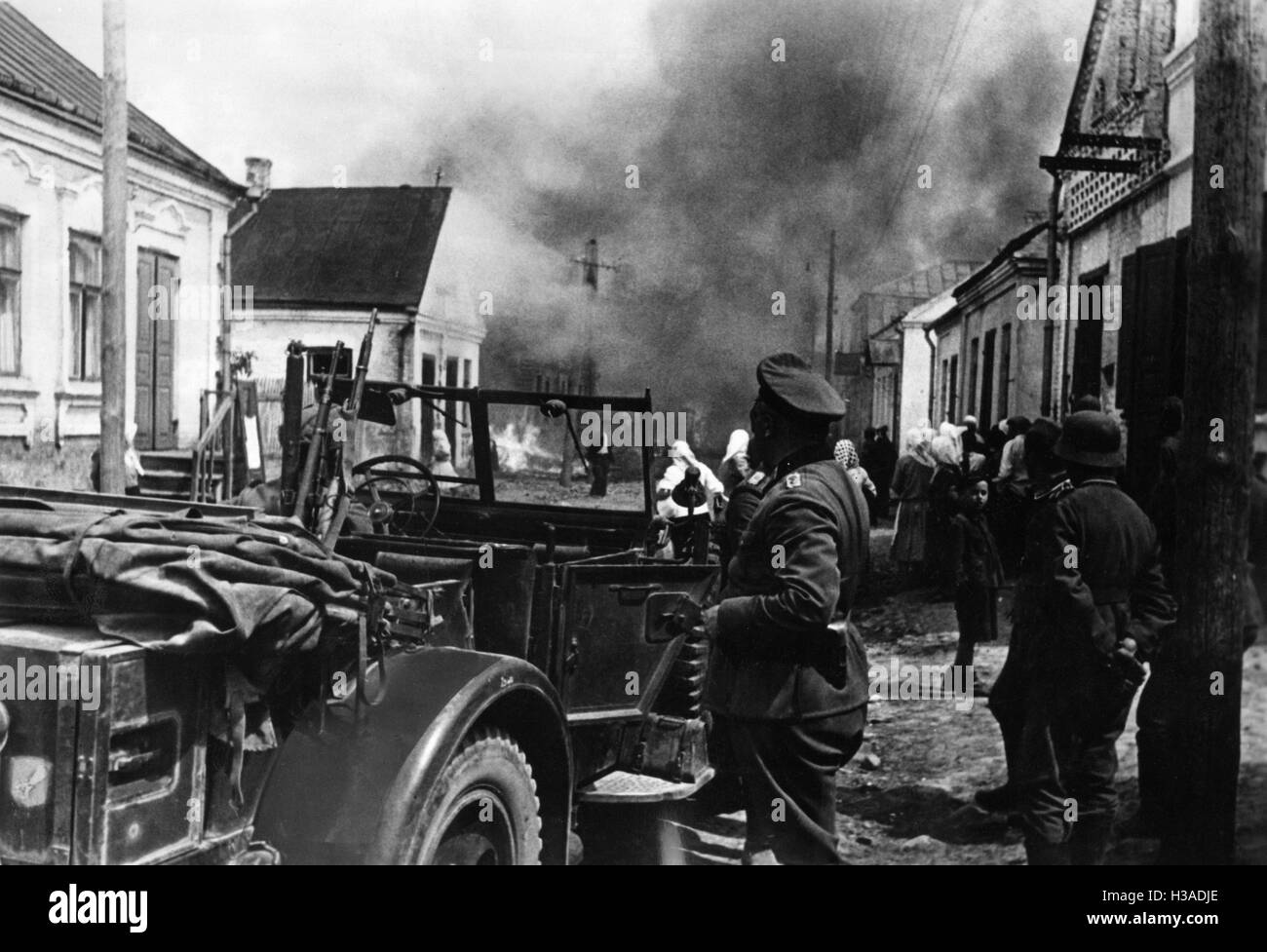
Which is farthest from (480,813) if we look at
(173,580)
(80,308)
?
(80,308)

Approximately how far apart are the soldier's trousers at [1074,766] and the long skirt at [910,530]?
10.8 feet

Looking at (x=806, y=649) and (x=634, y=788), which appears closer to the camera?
(x=806, y=649)

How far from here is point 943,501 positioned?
6332mm

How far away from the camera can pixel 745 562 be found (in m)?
3.00

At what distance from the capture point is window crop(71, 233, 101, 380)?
9258mm

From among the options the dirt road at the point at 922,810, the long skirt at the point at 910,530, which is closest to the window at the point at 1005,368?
the long skirt at the point at 910,530

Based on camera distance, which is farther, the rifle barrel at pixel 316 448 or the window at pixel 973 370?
the window at pixel 973 370

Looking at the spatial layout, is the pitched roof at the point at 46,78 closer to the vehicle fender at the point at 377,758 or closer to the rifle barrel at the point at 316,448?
the rifle barrel at the point at 316,448

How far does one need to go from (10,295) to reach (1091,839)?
8603 mm

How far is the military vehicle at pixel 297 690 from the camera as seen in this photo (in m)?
2.07

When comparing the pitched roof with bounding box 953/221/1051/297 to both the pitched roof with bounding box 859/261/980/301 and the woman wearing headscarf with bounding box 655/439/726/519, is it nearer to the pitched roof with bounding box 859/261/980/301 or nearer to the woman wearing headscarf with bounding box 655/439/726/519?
the pitched roof with bounding box 859/261/980/301

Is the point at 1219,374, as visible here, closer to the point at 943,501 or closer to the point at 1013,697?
the point at 1013,697
